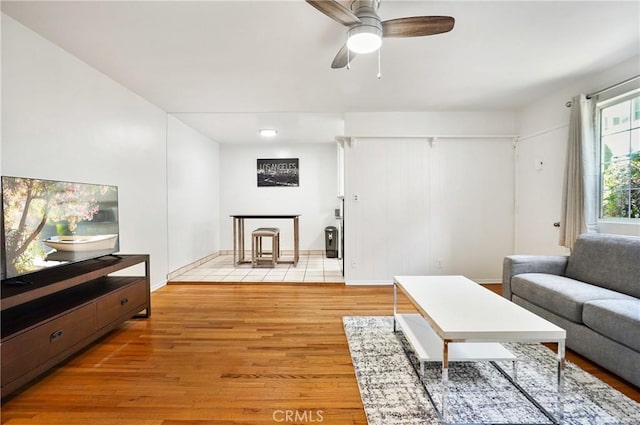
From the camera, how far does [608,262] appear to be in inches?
93.0

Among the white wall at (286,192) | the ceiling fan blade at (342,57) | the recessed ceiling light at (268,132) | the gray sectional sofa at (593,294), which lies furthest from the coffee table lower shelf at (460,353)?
the white wall at (286,192)

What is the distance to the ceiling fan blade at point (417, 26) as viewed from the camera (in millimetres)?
1663

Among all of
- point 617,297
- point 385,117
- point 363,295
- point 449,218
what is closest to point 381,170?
point 385,117

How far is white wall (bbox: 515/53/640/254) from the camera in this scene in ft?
10.6

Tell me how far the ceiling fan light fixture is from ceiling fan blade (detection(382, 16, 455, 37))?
0.09m

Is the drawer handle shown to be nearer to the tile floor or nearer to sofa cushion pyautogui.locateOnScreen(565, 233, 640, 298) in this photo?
the tile floor

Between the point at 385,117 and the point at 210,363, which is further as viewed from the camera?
the point at 385,117

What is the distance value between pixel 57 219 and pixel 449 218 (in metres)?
4.27

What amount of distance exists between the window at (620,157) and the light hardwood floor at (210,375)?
62.2 inches

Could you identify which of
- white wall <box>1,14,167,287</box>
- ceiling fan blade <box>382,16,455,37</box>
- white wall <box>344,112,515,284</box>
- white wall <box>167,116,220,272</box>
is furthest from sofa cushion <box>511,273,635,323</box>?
white wall <box>167,116,220,272</box>

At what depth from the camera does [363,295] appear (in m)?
3.62

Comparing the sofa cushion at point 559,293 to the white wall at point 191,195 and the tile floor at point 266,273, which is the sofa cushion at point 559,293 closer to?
the tile floor at point 266,273

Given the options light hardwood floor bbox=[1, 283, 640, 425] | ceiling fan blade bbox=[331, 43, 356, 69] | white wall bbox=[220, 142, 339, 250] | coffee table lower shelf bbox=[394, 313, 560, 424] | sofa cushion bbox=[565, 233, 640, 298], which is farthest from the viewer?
white wall bbox=[220, 142, 339, 250]

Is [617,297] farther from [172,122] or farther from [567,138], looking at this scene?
[172,122]
